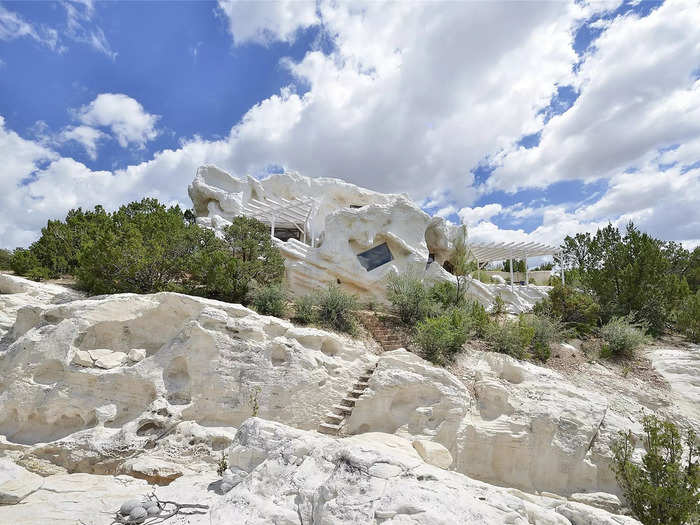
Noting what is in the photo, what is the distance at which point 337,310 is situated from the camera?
12336mm

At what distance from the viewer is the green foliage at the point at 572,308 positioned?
15.2 metres

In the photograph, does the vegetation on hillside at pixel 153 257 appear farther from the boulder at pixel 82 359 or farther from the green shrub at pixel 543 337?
the green shrub at pixel 543 337

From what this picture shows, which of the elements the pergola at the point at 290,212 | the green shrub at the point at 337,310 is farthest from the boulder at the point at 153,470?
the pergola at the point at 290,212

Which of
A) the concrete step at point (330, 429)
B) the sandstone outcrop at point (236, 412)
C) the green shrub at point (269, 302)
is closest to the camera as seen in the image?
the sandstone outcrop at point (236, 412)

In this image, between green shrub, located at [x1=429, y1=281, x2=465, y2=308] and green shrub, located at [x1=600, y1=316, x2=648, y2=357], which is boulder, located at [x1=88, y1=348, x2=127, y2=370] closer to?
green shrub, located at [x1=429, y1=281, x2=465, y2=308]

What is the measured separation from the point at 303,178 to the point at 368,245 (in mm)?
14295

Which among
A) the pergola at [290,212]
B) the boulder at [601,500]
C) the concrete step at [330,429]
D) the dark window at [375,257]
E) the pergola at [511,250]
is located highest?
the pergola at [290,212]

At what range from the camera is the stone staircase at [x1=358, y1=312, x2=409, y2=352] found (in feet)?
39.2

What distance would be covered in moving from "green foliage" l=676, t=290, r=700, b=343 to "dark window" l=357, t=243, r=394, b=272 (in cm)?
1333

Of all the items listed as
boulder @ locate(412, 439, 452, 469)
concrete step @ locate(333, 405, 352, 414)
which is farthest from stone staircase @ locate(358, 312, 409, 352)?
boulder @ locate(412, 439, 452, 469)

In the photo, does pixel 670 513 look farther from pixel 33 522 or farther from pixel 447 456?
pixel 33 522

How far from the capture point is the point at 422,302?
13945mm

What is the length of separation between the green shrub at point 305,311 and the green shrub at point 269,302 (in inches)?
18.3

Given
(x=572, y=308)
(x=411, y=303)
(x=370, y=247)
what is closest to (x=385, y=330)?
(x=411, y=303)
